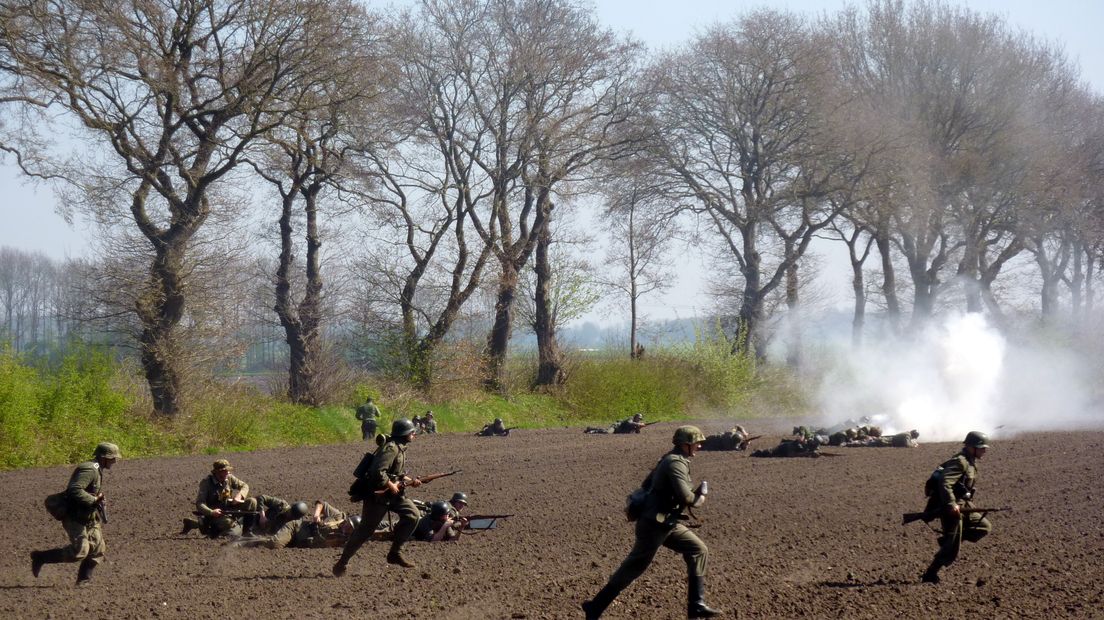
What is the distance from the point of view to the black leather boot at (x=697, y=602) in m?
9.60

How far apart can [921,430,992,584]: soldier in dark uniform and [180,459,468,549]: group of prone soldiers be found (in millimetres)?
6228

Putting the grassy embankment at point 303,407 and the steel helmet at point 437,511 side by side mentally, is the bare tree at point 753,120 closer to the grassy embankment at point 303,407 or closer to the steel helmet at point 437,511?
the grassy embankment at point 303,407

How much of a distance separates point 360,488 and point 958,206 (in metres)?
44.0

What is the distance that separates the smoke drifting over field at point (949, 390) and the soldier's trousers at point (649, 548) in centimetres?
2081

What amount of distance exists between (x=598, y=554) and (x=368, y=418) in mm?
19197

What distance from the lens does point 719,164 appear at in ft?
146

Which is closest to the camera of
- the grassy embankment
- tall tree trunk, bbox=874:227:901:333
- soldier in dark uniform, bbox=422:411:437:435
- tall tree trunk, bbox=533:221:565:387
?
the grassy embankment

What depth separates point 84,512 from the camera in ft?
37.2

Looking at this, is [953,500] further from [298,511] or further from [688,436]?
[298,511]

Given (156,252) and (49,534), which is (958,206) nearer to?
(156,252)

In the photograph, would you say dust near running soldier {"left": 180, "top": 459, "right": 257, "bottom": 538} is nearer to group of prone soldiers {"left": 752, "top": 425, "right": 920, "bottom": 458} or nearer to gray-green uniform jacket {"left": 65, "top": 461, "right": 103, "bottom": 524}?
gray-green uniform jacket {"left": 65, "top": 461, "right": 103, "bottom": 524}

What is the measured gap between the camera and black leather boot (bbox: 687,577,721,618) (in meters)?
9.60

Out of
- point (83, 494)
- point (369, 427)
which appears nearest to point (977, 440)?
point (83, 494)

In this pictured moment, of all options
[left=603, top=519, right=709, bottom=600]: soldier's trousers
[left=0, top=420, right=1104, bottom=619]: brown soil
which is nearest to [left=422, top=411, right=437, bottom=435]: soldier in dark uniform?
[left=0, top=420, right=1104, bottom=619]: brown soil
